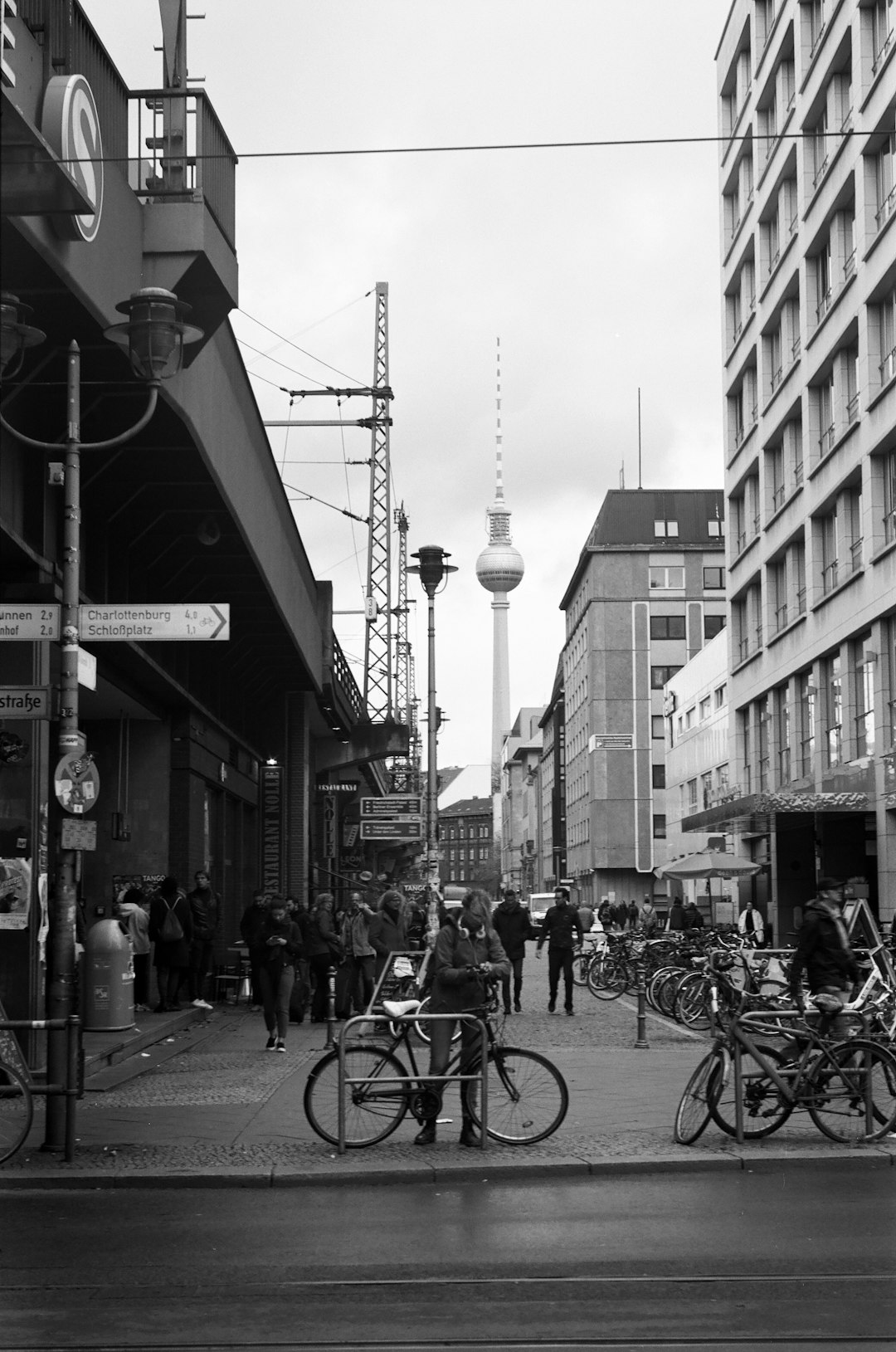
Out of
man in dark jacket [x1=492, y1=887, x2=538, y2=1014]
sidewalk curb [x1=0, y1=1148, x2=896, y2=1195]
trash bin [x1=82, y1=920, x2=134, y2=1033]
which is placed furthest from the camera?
man in dark jacket [x1=492, y1=887, x2=538, y2=1014]

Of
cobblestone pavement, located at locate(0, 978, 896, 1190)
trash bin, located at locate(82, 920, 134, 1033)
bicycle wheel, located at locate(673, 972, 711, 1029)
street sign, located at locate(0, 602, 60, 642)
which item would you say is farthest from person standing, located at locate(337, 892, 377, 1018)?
street sign, located at locate(0, 602, 60, 642)

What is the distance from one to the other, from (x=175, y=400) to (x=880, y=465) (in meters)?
25.0

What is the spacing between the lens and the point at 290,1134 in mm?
12352

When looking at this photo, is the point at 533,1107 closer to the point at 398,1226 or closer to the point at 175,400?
the point at 398,1226

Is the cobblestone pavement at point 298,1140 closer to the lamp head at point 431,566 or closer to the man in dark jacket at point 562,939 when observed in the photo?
the man in dark jacket at point 562,939

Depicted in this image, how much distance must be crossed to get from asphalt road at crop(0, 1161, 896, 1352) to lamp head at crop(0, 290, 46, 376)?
5.47 metres

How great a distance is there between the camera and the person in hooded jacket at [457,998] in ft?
39.1

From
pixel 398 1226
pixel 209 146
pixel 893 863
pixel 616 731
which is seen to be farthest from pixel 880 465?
pixel 616 731

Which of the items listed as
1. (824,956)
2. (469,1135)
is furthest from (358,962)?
(469,1135)

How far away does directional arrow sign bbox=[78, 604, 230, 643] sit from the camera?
12.3 meters

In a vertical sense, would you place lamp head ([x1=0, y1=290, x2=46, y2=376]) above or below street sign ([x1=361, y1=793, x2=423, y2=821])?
above

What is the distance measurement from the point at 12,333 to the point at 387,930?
1198cm

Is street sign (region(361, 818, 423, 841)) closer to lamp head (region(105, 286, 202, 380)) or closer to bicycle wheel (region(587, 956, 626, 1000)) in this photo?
bicycle wheel (region(587, 956, 626, 1000))

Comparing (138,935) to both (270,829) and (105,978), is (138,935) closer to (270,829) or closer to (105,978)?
(105,978)
